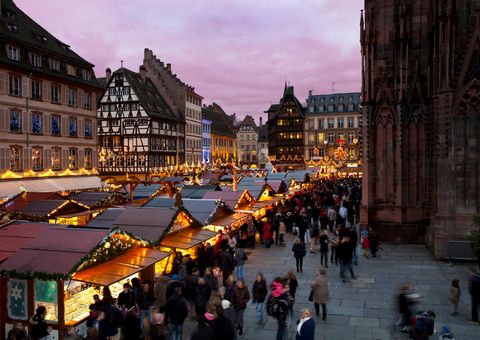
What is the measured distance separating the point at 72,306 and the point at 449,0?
16955mm

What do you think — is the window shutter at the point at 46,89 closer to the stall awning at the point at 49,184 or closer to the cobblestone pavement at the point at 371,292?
the stall awning at the point at 49,184

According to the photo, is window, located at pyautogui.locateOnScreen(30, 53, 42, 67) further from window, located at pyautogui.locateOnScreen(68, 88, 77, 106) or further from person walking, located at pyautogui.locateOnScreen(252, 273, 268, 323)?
person walking, located at pyautogui.locateOnScreen(252, 273, 268, 323)

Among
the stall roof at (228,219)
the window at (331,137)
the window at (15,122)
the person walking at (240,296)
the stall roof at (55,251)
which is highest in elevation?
the window at (331,137)

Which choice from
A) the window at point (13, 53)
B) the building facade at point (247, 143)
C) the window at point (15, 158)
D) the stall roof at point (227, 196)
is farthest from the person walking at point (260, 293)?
the building facade at point (247, 143)

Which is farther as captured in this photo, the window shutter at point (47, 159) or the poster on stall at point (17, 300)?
the window shutter at point (47, 159)

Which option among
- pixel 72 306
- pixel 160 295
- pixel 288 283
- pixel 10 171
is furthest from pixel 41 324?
pixel 10 171

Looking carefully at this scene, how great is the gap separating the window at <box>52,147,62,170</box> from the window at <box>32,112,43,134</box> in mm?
2252

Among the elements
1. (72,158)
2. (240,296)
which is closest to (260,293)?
(240,296)

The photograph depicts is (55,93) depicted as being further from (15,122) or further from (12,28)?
(12,28)

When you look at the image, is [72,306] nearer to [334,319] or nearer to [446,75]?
[334,319]

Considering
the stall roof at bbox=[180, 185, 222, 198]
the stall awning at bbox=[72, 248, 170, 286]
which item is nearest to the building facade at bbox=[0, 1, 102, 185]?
the stall roof at bbox=[180, 185, 222, 198]

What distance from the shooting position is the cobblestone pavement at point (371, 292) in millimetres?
10617

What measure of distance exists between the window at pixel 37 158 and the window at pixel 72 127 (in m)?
3.86

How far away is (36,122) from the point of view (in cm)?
3416
